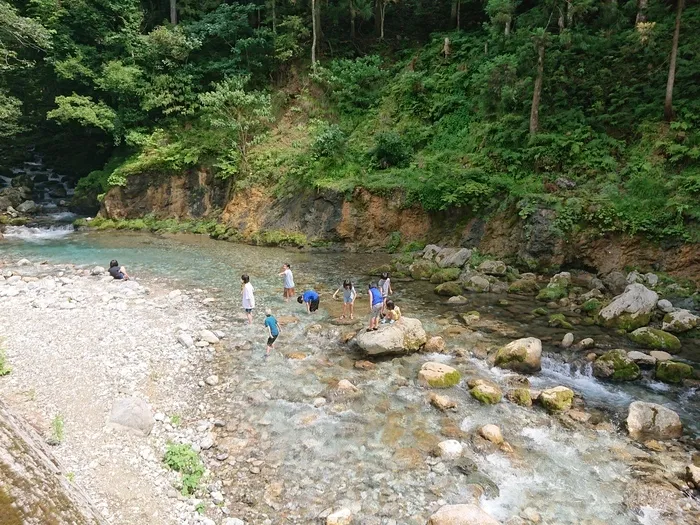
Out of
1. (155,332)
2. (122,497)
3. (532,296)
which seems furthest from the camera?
(532,296)

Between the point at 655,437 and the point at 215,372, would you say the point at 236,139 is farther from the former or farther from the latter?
the point at 655,437

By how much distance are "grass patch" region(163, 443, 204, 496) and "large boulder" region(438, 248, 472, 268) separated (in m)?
15.5

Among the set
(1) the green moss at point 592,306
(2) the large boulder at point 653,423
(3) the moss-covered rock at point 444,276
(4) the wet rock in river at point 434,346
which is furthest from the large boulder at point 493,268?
(2) the large boulder at point 653,423

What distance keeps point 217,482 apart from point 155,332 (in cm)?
669

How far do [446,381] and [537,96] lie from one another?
1827cm

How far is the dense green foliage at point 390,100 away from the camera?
2055 cm

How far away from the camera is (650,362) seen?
11.5 m

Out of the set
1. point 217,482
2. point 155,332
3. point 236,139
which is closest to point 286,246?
point 236,139

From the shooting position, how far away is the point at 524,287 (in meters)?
17.7

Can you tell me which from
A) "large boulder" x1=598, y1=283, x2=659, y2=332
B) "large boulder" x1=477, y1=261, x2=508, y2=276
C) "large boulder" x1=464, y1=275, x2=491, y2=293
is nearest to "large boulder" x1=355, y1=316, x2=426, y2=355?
"large boulder" x1=464, y1=275, x2=491, y2=293

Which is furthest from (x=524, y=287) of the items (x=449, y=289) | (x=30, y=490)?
(x=30, y=490)

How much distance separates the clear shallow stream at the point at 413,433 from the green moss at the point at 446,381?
0.94ft

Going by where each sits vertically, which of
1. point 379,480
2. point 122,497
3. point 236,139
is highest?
point 236,139

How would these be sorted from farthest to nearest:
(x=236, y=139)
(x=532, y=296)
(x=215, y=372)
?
(x=236, y=139), (x=532, y=296), (x=215, y=372)
